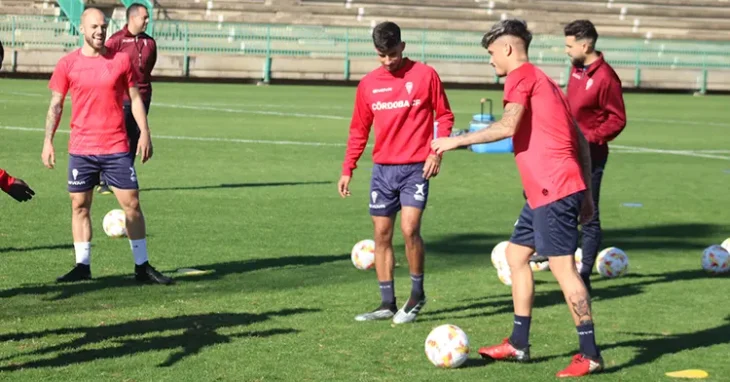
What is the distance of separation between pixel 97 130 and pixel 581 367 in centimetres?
457

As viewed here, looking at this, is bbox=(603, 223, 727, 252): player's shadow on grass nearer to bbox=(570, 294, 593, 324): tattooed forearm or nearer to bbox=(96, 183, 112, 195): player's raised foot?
bbox=(570, 294, 593, 324): tattooed forearm

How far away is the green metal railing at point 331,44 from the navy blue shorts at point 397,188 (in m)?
32.5

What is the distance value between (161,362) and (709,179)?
12.8m

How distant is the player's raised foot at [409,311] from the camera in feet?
29.4

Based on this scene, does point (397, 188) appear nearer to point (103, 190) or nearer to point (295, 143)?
point (103, 190)

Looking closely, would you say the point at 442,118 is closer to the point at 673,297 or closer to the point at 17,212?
the point at 673,297

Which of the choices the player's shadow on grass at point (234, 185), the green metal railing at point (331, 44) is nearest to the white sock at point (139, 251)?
the player's shadow on grass at point (234, 185)

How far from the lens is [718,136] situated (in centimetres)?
2628

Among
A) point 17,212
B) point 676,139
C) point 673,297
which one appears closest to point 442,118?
point 673,297

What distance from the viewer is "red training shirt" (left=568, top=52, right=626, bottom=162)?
10250mm

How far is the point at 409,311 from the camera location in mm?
9031

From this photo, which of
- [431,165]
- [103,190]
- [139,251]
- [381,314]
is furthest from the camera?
[103,190]

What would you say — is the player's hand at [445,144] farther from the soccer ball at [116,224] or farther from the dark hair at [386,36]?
the soccer ball at [116,224]

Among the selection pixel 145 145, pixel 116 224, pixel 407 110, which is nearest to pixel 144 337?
pixel 145 145
